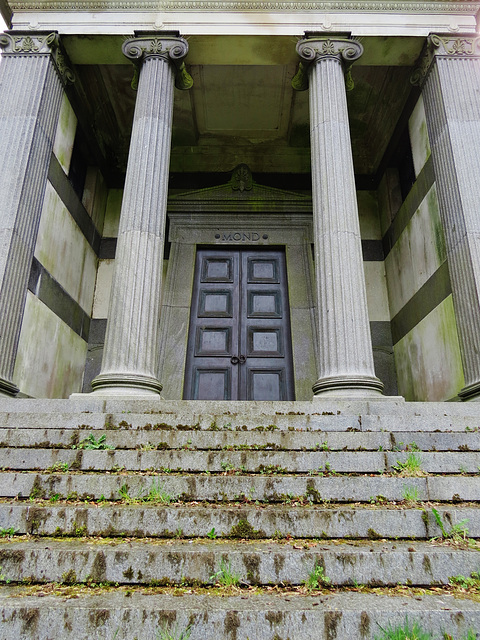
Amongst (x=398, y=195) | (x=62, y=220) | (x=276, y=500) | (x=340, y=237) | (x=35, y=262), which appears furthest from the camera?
(x=398, y=195)

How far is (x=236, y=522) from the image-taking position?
3.08m

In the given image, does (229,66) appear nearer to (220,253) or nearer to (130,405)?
(220,253)

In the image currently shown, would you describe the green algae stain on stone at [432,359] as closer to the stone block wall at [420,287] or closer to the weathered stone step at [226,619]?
the stone block wall at [420,287]

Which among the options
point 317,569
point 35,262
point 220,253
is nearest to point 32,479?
point 317,569

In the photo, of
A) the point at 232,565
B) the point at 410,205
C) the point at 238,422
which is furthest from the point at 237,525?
the point at 410,205

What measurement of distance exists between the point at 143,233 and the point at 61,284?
2.55 meters

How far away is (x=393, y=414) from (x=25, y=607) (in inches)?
150

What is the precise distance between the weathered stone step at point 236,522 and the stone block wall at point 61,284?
398cm

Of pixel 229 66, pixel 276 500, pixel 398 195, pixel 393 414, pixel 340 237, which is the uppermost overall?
pixel 229 66

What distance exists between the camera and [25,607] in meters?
2.29

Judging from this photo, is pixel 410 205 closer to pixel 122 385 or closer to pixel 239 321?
pixel 239 321

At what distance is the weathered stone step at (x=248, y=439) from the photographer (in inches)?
163

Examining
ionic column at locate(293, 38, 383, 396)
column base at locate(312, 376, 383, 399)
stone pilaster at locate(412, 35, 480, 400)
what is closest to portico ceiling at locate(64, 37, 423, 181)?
stone pilaster at locate(412, 35, 480, 400)

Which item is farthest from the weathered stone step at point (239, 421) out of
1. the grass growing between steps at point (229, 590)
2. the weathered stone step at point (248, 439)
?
the grass growing between steps at point (229, 590)
